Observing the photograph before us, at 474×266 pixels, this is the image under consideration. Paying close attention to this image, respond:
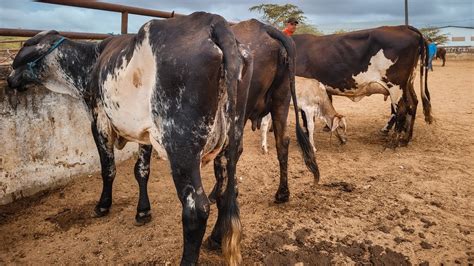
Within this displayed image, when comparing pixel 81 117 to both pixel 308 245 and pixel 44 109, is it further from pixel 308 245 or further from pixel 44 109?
pixel 308 245

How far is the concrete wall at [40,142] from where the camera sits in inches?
153

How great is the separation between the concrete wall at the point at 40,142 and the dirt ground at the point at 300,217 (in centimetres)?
18


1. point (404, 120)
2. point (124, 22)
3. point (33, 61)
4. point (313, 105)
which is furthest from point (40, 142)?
point (404, 120)

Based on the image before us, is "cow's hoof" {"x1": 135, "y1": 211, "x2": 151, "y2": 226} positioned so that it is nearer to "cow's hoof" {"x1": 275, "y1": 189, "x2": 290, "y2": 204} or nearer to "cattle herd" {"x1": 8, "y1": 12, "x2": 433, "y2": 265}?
"cattle herd" {"x1": 8, "y1": 12, "x2": 433, "y2": 265}

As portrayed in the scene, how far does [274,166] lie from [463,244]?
104 inches

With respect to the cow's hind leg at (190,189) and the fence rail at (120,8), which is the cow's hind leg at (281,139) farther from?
the fence rail at (120,8)

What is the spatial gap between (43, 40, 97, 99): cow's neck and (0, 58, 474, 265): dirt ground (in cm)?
134

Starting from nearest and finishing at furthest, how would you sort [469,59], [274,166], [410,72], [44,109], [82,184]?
[44,109] < [82,184] < [274,166] < [410,72] < [469,59]

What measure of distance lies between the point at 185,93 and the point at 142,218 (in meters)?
1.84

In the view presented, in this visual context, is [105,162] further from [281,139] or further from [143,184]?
[281,139]

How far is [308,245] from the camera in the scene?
3146mm

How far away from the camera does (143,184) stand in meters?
3.66

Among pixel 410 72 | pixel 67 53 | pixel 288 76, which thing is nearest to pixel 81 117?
pixel 67 53

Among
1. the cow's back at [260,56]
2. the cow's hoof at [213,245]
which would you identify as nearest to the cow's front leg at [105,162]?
the cow's hoof at [213,245]
